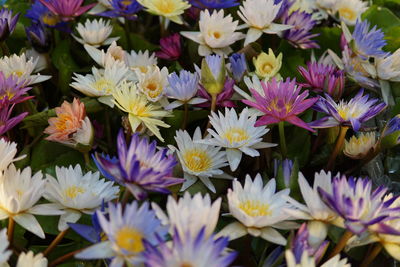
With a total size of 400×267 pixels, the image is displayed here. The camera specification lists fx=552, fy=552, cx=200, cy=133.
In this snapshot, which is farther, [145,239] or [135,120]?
[135,120]

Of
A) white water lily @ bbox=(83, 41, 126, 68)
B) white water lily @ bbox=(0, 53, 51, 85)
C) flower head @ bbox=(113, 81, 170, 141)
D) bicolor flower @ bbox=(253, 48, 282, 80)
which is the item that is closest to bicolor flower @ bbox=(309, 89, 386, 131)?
bicolor flower @ bbox=(253, 48, 282, 80)

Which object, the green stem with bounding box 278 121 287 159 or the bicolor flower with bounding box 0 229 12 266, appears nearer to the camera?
the bicolor flower with bounding box 0 229 12 266

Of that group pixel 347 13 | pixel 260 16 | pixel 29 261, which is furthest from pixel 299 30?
pixel 29 261

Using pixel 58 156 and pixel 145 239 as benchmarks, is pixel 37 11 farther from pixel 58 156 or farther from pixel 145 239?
pixel 145 239

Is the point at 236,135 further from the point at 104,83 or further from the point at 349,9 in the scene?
the point at 349,9

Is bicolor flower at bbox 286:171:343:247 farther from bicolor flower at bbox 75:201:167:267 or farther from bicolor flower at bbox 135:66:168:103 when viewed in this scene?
bicolor flower at bbox 135:66:168:103

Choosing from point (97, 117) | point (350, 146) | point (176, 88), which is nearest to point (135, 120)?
point (176, 88)

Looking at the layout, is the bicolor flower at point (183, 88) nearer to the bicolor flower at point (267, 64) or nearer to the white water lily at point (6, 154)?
the bicolor flower at point (267, 64)
